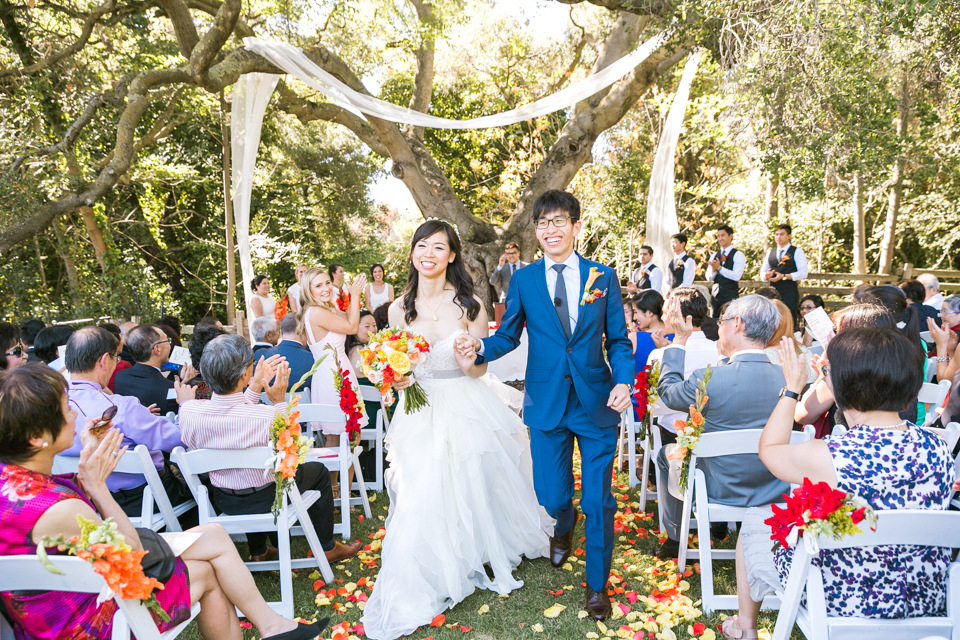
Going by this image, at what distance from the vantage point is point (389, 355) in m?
2.94

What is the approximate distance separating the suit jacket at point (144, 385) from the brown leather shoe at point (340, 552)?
4.65ft

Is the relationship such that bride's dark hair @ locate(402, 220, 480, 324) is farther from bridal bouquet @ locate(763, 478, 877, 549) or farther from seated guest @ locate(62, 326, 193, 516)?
bridal bouquet @ locate(763, 478, 877, 549)

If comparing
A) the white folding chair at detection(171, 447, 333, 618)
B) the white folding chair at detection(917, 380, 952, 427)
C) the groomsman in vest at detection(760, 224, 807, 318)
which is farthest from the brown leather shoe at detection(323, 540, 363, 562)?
the groomsman in vest at detection(760, 224, 807, 318)

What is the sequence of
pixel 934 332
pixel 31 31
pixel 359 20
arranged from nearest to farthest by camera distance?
pixel 934 332
pixel 31 31
pixel 359 20

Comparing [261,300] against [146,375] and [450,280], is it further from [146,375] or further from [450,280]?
[450,280]

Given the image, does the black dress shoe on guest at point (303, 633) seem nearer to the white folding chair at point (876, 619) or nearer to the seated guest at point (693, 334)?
the white folding chair at point (876, 619)

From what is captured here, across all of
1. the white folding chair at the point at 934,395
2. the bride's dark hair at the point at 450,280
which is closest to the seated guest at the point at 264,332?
the bride's dark hair at the point at 450,280

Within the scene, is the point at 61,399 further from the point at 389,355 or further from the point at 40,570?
the point at 389,355

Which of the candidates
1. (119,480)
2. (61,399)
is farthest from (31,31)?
(61,399)

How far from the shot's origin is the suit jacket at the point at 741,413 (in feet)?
9.11

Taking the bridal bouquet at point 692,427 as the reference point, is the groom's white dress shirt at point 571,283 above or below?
above

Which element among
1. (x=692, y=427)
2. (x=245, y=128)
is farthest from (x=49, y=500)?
(x=245, y=128)

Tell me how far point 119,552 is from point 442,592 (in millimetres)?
1519

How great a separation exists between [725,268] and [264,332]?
21.4ft
